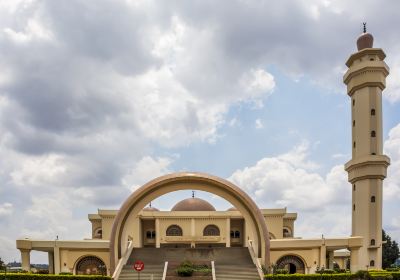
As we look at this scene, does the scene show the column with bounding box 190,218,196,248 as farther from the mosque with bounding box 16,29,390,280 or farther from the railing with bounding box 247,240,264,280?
the railing with bounding box 247,240,264,280

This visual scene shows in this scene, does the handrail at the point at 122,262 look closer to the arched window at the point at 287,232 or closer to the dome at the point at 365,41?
the arched window at the point at 287,232

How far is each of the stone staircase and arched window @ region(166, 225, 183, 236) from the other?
7.11 meters

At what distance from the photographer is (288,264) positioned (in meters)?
33.9

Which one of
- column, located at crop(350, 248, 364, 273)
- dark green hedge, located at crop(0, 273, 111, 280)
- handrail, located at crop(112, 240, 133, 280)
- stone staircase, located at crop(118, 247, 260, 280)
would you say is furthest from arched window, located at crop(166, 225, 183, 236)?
column, located at crop(350, 248, 364, 273)

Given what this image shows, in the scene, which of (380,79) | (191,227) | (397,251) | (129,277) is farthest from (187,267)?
(397,251)

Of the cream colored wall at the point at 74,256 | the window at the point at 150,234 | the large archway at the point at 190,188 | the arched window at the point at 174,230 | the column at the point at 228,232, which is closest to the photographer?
the large archway at the point at 190,188

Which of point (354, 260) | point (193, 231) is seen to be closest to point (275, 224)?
point (193, 231)

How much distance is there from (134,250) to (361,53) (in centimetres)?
2961

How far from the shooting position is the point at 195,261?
32.4 m

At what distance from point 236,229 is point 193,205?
18.6ft

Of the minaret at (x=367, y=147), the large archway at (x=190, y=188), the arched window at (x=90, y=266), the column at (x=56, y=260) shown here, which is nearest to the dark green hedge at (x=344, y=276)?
the large archway at (x=190, y=188)

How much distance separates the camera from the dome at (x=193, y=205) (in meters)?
45.4

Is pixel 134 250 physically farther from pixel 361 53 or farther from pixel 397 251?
pixel 397 251

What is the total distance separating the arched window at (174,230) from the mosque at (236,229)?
10 cm
